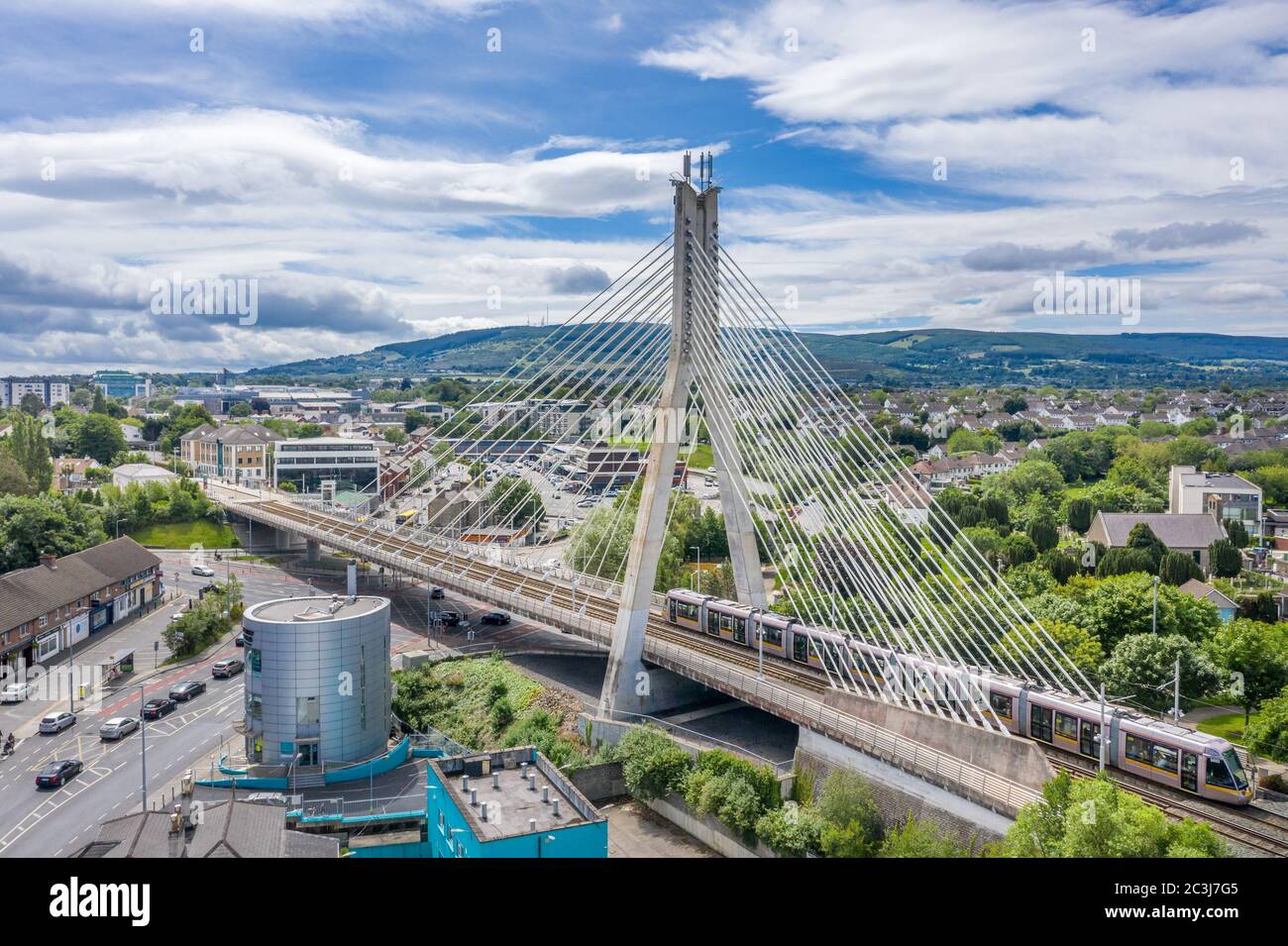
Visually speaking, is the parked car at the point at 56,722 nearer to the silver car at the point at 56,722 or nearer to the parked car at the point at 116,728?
the silver car at the point at 56,722

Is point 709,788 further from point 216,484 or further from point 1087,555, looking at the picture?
point 216,484

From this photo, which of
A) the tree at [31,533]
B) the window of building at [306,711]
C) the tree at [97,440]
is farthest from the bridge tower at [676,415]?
the tree at [97,440]

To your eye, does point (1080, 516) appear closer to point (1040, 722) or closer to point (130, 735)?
point (1040, 722)

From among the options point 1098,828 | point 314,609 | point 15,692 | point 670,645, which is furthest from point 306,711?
point 1098,828

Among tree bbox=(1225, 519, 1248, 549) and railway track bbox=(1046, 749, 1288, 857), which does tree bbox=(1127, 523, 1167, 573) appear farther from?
railway track bbox=(1046, 749, 1288, 857)

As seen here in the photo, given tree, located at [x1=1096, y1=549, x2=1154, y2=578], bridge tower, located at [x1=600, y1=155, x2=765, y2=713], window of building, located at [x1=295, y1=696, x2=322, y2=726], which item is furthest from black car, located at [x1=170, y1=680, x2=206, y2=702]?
tree, located at [x1=1096, y1=549, x2=1154, y2=578]
